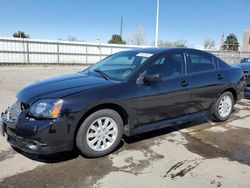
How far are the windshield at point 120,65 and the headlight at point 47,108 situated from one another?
1109mm

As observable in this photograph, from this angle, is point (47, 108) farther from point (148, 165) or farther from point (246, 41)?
point (246, 41)

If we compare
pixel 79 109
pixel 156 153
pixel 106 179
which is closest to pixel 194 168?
pixel 156 153

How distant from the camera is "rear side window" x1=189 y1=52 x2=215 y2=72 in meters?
4.81

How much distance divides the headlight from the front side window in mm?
1609

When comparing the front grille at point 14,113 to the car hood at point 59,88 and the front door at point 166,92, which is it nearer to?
the car hood at point 59,88

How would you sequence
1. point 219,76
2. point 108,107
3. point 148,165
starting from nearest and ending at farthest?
point 148,165 < point 108,107 < point 219,76

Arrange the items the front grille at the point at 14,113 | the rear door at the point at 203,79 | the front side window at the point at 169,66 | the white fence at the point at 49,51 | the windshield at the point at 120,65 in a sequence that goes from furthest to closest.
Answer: the white fence at the point at 49,51 < the rear door at the point at 203,79 < the front side window at the point at 169,66 < the windshield at the point at 120,65 < the front grille at the point at 14,113

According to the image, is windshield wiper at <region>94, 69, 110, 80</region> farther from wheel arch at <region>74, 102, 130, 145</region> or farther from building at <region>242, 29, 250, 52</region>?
building at <region>242, 29, 250, 52</region>

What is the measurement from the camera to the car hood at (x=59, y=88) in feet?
11.3

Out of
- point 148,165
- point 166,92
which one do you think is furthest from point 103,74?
point 148,165

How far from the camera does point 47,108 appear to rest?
129 inches

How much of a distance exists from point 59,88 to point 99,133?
2.85 ft

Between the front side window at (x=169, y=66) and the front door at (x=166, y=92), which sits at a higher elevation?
the front side window at (x=169, y=66)

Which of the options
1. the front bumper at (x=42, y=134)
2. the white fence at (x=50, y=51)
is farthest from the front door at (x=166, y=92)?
the white fence at (x=50, y=51)
